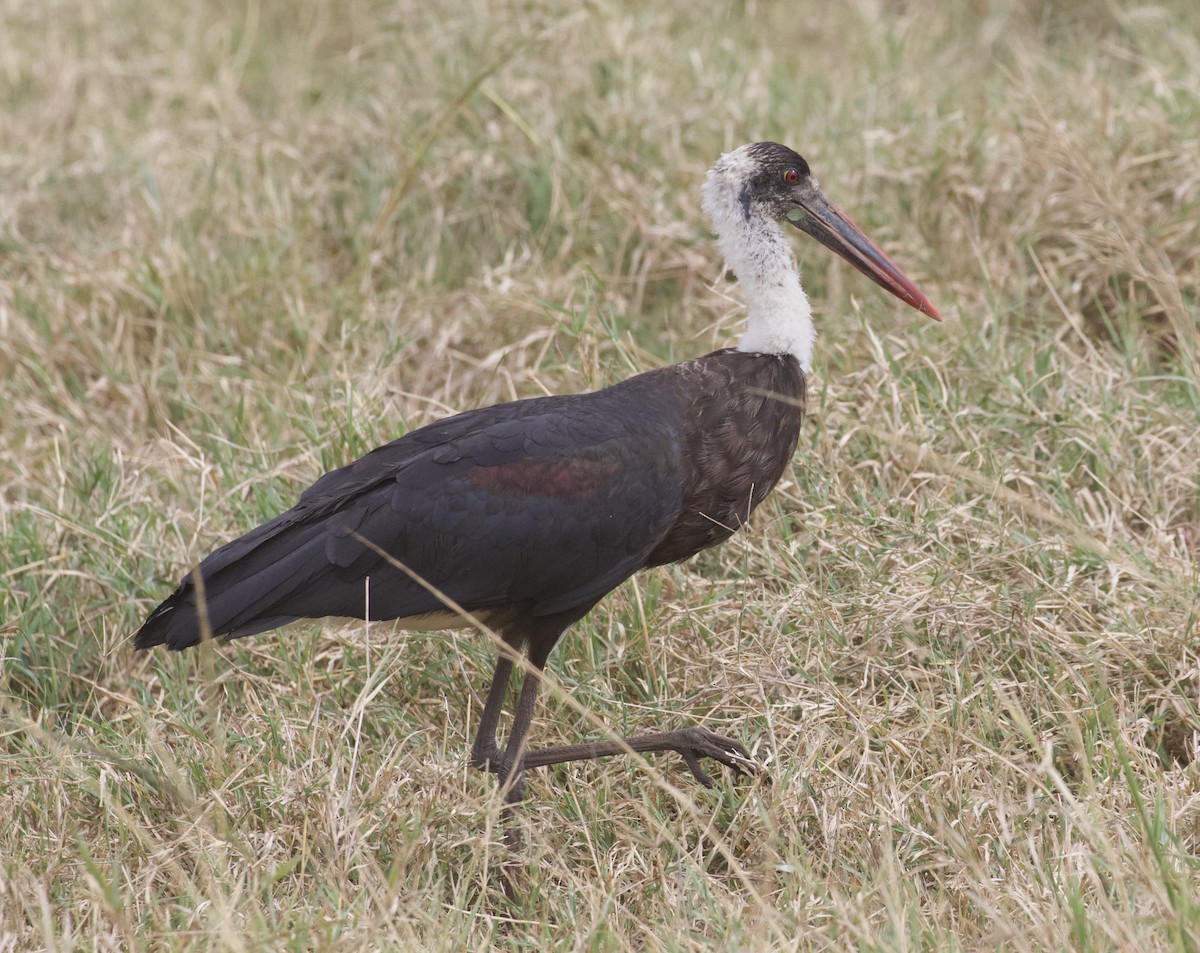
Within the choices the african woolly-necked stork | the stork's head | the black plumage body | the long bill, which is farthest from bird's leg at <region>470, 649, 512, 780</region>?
the long bill

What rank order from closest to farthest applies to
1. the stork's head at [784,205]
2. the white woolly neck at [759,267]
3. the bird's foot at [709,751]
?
the bird's foot at [709,751]
the white woolly neck at [759,267]
the stork's head at [784,205]

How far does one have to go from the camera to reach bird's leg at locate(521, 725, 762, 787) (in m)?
→ 3.62

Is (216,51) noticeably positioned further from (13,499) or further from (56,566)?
(56,566)

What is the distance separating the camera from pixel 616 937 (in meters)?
2.87

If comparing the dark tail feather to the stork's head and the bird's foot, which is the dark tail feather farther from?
the stork's head

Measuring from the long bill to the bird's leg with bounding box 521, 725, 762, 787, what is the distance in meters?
1.22

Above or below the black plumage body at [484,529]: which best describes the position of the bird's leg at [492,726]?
below

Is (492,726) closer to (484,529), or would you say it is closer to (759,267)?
(484,529)

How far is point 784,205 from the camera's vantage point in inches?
159

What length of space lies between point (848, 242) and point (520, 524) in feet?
3.93

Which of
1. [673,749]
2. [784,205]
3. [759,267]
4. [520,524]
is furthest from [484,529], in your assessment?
[784,205]

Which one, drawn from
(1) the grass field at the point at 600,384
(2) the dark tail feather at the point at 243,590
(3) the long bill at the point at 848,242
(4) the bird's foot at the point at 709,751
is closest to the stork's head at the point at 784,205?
(3) the long bill at the point at 848,242

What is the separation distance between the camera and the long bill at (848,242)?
4.03 metres

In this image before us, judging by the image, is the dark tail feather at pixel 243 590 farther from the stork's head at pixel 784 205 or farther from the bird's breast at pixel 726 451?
the stork's head at pixel 784 205
